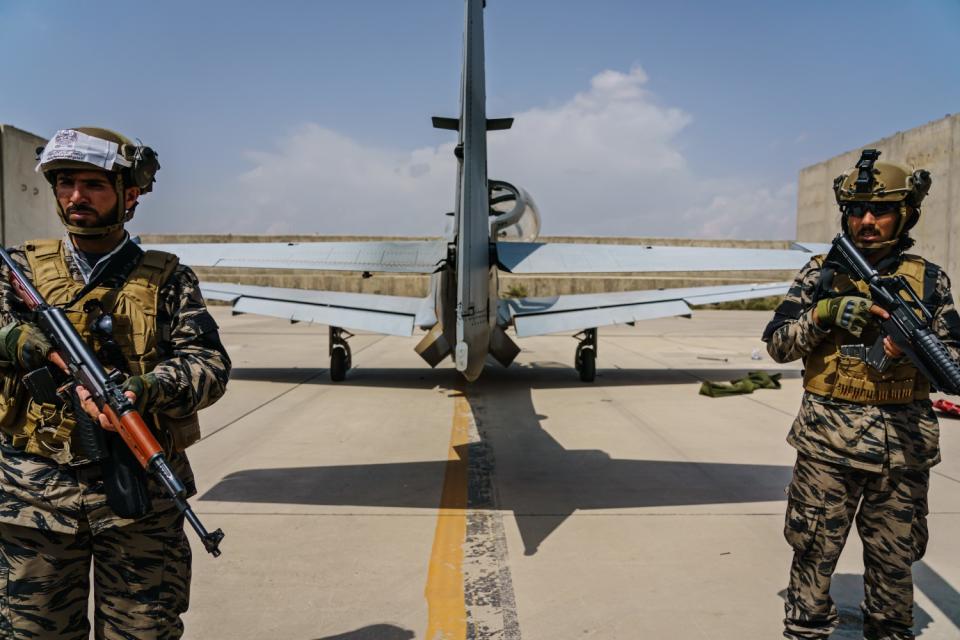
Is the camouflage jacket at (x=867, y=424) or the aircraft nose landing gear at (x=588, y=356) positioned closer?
the camouflage jacket at (x=867, y=424)

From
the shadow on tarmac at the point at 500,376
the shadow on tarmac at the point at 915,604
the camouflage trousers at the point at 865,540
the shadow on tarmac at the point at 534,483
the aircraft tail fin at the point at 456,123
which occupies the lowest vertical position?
the shadow on tarmac at the point at 500,376

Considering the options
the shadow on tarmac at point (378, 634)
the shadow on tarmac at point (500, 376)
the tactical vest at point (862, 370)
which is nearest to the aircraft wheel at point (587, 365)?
the shadow on tarmac at point (500, 376)

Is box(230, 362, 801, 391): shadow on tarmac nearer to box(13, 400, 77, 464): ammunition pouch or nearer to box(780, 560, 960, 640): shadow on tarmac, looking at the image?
box(780, 560, 960, 640): shadow on tarmac

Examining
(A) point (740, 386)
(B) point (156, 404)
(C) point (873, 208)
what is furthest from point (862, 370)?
(A) point (740, 386)

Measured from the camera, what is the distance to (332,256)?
864cm

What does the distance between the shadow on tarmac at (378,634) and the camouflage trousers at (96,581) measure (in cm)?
113

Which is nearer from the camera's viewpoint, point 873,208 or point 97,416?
point 97,416

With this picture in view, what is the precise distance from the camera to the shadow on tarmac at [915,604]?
3.65m

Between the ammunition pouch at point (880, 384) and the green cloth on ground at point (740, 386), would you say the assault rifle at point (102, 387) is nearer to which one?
the ammunition pouch at point (880, 384)

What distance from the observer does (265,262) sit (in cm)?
859

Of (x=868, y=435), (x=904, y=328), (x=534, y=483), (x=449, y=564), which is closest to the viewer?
(x=904, y=328)

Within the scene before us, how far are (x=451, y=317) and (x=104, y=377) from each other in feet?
19.0

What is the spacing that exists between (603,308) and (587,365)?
1175 millimetres

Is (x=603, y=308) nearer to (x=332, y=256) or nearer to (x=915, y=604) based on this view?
(x=332, y=256)
